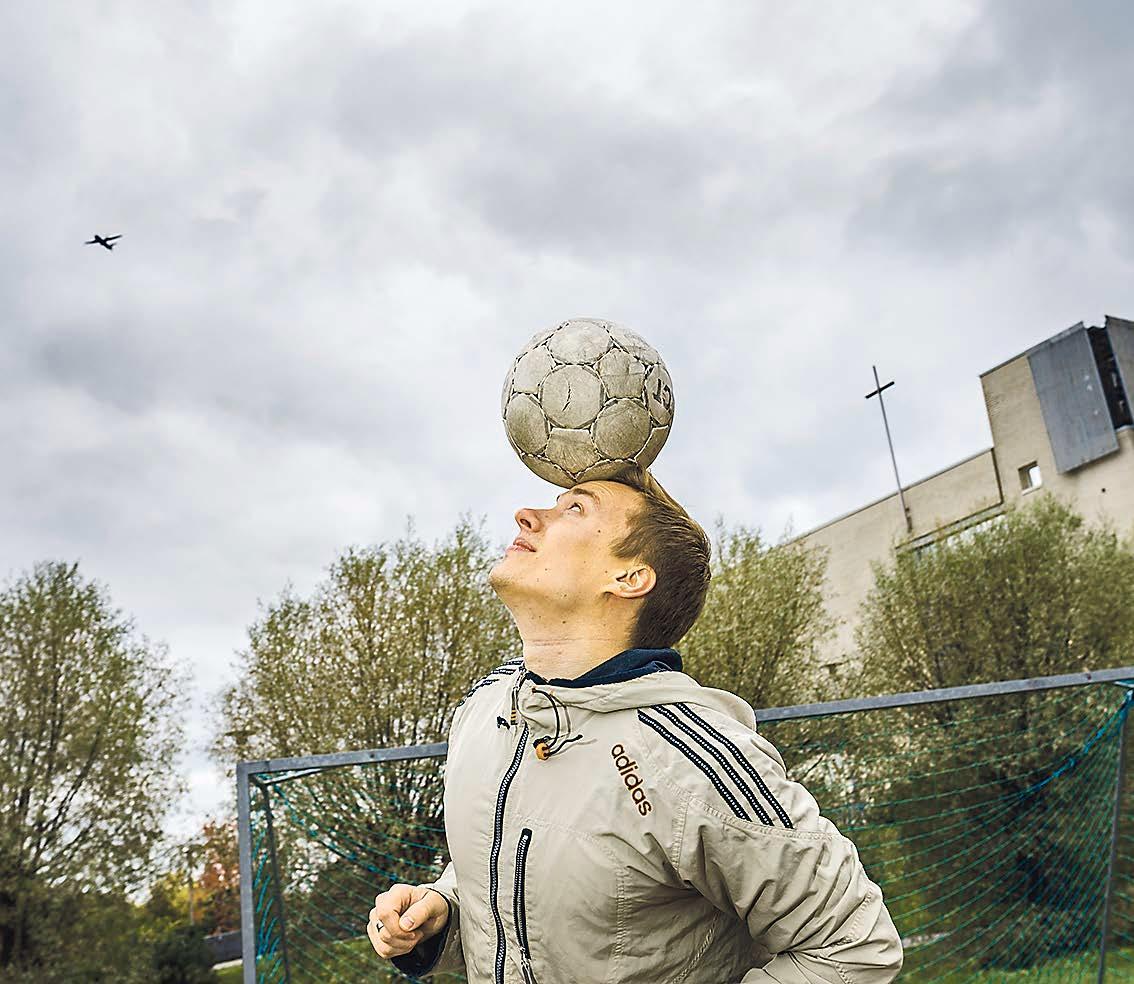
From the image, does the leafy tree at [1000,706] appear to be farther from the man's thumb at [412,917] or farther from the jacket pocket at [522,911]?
the jacket pocket at [522,911]

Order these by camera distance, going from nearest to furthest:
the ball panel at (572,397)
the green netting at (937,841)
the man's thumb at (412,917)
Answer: the man's thumb at (412,917)
the ball panel at (572,397)
the green netting at (937,841)

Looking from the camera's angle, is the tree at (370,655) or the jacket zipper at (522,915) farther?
the tree at (370,655)

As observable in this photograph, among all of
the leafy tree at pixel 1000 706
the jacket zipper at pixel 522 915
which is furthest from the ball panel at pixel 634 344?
the leafy tree at pixel 1000 706

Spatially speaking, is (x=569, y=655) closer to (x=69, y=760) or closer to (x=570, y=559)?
(x=570, y=559)

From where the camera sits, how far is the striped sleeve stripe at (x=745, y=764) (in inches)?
60.0

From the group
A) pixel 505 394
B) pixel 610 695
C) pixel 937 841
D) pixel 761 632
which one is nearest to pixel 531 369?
pixel 505 394

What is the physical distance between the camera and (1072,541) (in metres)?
15.9

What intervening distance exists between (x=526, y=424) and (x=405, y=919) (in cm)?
93

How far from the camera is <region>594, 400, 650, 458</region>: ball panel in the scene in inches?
76.1

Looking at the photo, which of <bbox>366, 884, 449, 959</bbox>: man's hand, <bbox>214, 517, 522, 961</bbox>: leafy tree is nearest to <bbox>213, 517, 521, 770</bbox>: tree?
<bbox>214, 517, 522, 961</bbox>: leafy tree

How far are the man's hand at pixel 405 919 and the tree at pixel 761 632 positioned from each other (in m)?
12.8

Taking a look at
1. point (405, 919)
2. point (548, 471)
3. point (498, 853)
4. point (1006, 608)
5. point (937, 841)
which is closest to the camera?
point (498, 853)

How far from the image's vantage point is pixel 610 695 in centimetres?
167

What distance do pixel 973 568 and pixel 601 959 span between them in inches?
603
